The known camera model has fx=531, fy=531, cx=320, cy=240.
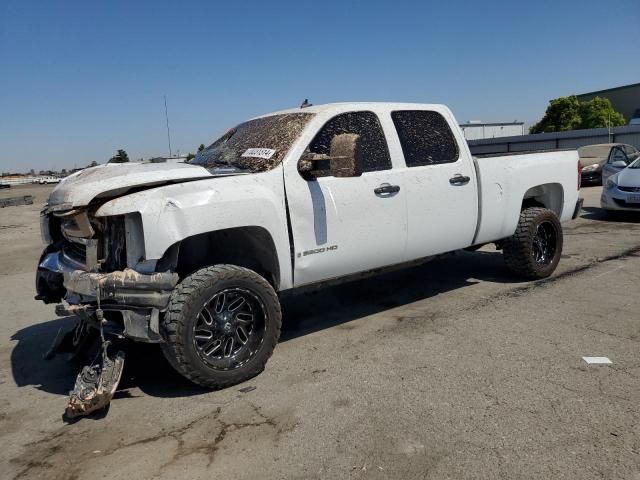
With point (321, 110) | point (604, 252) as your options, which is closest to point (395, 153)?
point (321, 110)

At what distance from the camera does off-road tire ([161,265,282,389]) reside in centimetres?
351

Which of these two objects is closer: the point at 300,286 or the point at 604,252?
the point at 300,286

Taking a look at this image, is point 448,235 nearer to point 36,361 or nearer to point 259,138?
point 259,138

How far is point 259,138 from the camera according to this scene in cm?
469

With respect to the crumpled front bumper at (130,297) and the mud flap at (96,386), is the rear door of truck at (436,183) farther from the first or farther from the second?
the mud flap at (96,386)

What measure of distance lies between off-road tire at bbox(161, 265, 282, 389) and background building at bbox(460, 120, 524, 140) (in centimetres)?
5888

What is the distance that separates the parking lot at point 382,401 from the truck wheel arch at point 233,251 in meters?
0.78

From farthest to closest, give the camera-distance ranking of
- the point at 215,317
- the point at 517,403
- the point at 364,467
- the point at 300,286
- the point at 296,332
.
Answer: the point at 296,332 < the point at 300,286 < the point at 215,317 < the point at 517,403 < the point at 364,467

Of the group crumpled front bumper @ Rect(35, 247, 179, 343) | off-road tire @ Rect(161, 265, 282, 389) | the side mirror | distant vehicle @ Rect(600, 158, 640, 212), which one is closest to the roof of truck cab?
the side mirror

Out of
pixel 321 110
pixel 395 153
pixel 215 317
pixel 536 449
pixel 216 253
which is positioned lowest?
pixel 536 449

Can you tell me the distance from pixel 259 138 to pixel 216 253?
3.63 ft

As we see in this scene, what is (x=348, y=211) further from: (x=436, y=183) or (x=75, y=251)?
(x=75, y=251)

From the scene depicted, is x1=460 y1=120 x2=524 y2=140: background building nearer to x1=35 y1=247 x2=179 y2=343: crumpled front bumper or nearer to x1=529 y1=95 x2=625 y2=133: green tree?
x1=529 y1=95 x2=625 y2=133: green tree

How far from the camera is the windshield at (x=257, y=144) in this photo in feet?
14.1
